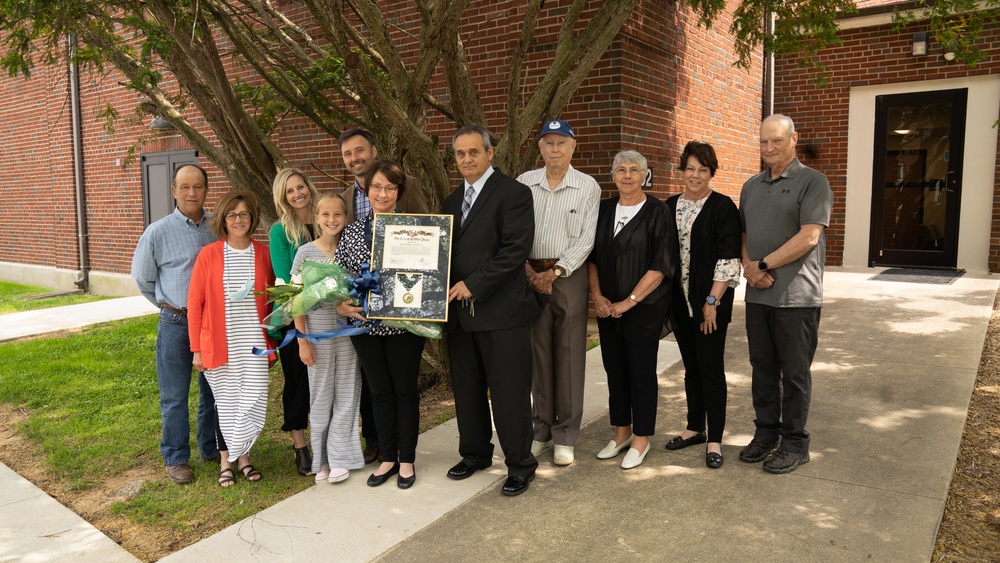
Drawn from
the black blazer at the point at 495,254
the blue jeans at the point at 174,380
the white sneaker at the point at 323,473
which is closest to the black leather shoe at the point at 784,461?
the black blazer at the point at 495,254

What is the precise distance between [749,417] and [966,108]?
338 inches

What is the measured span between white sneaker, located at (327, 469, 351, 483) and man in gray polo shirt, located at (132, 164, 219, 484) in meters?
0.93

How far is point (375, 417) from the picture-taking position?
423 centimetres

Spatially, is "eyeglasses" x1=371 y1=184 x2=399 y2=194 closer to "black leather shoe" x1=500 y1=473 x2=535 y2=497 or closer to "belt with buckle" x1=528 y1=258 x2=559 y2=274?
"belt with buckle" x1=528 y1=258 x2=559 y2=274

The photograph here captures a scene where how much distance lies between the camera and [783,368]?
4289 mm

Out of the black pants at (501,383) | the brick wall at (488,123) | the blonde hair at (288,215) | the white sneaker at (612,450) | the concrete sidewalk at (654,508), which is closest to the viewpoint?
the concrete sidewalk at (654,508)

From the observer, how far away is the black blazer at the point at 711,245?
4258 millimetres

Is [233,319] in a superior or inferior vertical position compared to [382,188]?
inferior

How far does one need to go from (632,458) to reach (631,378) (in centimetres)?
47

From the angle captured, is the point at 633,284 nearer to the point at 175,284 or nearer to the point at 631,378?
the point at 631,378

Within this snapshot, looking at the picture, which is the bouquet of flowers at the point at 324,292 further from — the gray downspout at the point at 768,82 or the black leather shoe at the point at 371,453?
the gray downspout at the point at 768,82

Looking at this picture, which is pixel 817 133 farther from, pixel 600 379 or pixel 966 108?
pixel 600 379

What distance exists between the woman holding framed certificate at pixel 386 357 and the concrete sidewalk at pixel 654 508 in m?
0.21

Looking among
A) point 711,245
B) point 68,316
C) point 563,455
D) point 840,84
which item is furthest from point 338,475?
point 840,84
